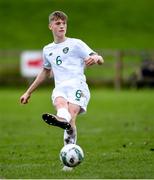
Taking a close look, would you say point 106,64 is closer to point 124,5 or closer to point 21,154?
point 124,5

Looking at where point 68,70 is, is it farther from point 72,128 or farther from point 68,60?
point 72,128

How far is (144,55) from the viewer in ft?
122

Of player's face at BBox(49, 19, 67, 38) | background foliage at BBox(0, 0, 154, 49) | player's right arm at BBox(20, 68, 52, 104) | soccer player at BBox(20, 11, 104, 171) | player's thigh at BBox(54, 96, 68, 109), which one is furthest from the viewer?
background foliage at BBox(0, 0, 154, 49)

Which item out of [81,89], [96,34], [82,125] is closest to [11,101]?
[82,125]

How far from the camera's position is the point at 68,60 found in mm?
11352

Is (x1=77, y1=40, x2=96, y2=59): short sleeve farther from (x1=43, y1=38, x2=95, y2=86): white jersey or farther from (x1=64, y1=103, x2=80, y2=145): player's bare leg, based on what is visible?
(x1=64, y1=103, x2=80, y2=145): player's bare leg

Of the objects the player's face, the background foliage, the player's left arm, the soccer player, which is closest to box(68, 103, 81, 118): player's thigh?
the soccer player

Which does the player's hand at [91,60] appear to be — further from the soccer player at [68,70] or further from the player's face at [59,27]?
the player's face at [59,27]

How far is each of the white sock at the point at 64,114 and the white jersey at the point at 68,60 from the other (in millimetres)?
507

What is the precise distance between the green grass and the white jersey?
119cm

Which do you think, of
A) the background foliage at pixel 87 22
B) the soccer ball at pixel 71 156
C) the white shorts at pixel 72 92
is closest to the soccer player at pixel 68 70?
the white shorts at pixel 72 92

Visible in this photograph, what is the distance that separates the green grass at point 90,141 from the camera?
10922mm

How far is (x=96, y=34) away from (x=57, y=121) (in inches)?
1600

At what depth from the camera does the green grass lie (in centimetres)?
A: 1092
